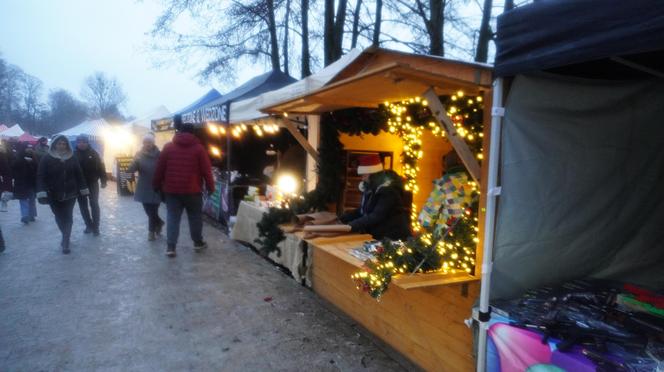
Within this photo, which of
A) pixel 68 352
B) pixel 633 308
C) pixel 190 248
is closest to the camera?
pixel 633 308

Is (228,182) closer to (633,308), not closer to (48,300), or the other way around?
(48,300)

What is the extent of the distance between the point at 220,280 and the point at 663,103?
4.65 m

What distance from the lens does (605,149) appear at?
2551 mm

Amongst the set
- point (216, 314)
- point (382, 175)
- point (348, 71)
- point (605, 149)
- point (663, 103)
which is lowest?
point (216, 314)

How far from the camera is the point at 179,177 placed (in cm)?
604

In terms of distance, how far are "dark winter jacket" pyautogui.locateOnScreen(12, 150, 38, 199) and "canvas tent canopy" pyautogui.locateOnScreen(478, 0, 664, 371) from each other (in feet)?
31.1

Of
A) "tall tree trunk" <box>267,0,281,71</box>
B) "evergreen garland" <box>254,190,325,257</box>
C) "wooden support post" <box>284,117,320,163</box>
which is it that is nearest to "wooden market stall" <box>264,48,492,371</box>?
"wooden support post" <box>284,117,320,163</box>

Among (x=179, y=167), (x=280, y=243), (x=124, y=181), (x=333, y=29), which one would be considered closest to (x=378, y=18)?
(x=333, y=29)

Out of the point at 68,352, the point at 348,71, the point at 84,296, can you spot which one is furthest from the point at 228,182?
the point at 68,352

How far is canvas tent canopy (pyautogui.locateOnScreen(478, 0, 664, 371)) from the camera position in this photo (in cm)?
220

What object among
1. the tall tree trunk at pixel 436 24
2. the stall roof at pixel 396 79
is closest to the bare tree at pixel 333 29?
the tall tree trunk at pixel 436 24

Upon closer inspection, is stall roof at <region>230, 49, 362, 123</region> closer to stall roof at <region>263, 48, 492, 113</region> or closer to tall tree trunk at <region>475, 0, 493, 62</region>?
stall roof at <region>263, 48, 492, 113</region>

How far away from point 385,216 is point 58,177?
16.2 ft

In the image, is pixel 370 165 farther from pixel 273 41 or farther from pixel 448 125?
pixel 273 41
